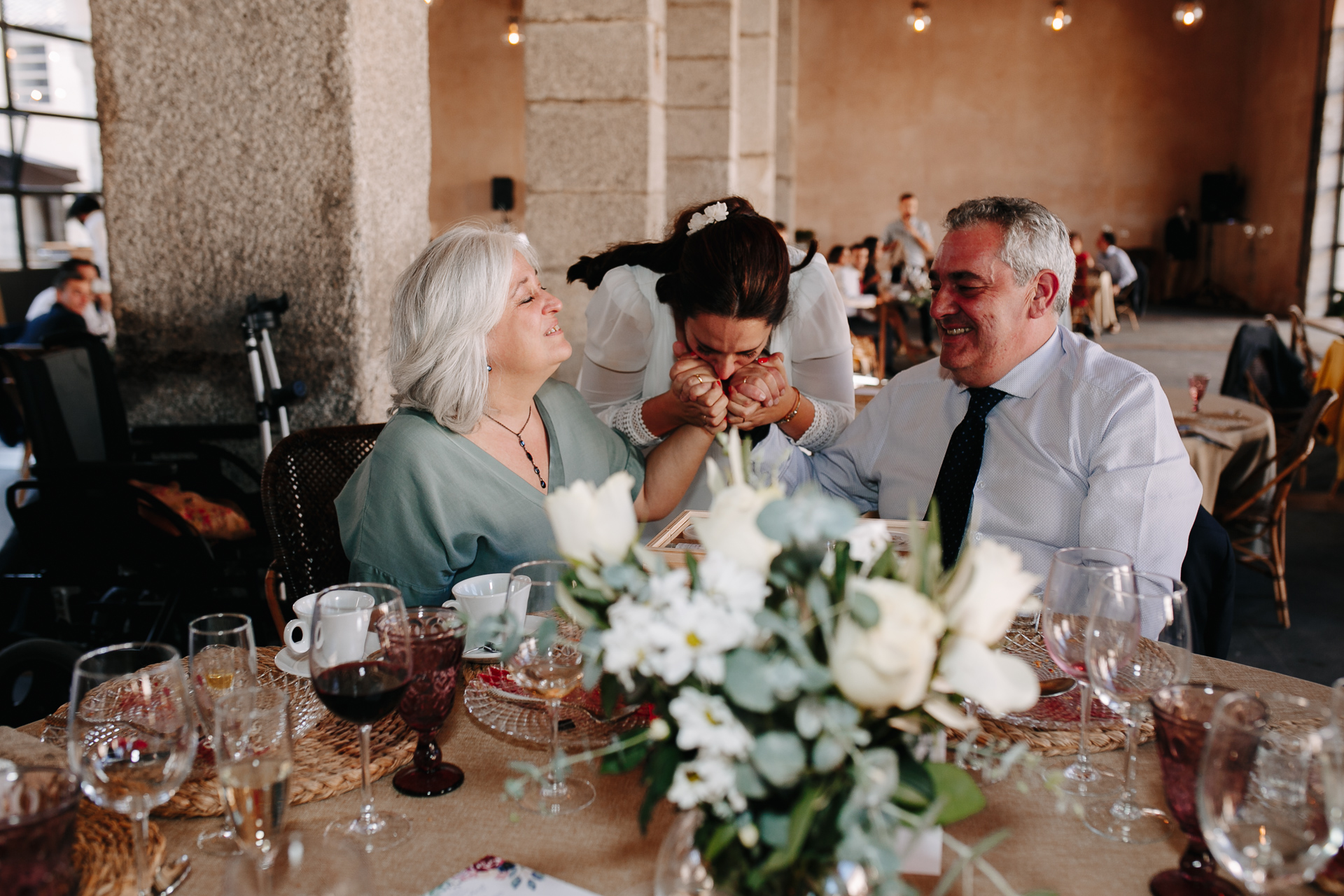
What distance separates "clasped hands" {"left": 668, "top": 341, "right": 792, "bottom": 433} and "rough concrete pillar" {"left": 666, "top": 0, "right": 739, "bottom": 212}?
4.95 metres

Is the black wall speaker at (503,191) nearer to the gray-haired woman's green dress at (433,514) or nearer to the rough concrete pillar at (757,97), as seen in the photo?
the rough concrete pillar at (757,97)

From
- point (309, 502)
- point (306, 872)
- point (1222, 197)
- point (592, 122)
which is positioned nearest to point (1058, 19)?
point (1222, 197)

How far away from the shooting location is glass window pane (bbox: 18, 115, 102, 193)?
8.02 m

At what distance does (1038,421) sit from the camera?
198cm

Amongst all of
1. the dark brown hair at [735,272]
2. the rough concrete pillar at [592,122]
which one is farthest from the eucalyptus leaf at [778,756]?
the rough concrete pillar at [592,122]

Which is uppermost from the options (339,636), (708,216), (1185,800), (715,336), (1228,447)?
(708,216)

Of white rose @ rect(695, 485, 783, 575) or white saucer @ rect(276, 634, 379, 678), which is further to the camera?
white saucer @ rect(276, 634, 379, 678)

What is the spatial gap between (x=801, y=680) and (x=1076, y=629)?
580 mm

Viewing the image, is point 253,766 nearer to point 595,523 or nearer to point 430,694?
point 430,694

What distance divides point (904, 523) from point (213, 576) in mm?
2104

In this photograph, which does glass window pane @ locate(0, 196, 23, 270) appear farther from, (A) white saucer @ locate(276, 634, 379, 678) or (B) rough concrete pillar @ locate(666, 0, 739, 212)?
(A) white saucer @ locate(276, 634, 379, 678)

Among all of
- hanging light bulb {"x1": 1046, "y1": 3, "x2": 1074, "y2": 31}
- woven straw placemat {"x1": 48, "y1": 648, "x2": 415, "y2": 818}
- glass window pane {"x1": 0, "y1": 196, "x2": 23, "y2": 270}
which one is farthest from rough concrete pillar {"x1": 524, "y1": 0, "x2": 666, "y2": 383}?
hanging light bulb {"x1": 1046, "y1": 3, "x2": 1074, "y2": 31}

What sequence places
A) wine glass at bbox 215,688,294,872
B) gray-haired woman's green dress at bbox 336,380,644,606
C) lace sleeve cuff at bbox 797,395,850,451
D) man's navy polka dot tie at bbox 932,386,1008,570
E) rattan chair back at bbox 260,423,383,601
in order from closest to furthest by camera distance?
wine glass at bbox 215,688,294,872
gray-haired woman's green dress at bbox 336,380,644,606
rattan chair back at bbox 260,423,383,601
man's navy polka dot tie at bbox 932,386,1008,570
lace sleeve cuff at bbox 797,395,850,451

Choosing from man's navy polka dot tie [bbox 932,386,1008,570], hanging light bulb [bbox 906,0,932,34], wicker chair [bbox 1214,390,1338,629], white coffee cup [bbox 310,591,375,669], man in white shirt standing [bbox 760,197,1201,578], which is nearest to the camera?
white coffee cup [bbox 310,591,375,669]
